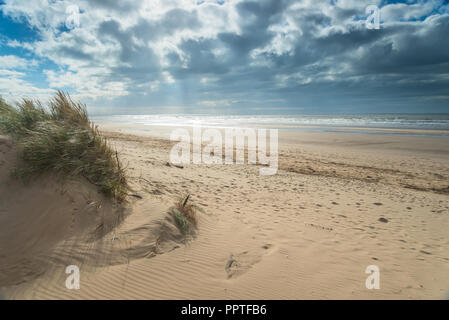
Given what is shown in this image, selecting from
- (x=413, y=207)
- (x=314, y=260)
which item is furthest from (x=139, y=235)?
(x=413, y=207)

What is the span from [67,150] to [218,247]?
3.05 meters

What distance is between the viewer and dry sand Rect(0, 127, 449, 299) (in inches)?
115

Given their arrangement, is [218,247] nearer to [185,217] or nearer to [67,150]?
[185,217]

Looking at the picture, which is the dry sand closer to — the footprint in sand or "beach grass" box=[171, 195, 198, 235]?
the footprint in sand

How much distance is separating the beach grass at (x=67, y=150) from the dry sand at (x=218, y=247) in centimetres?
24

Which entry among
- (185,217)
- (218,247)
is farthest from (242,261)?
(185,217)

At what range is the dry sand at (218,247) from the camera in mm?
2912

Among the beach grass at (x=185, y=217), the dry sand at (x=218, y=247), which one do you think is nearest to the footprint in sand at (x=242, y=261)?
the dry sand at (x=218, y=247)

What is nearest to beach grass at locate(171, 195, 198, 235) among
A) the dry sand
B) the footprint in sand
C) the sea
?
the dry sand

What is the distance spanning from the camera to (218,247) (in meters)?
A: 3.87

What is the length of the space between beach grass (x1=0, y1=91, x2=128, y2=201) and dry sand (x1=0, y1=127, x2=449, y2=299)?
239mm
